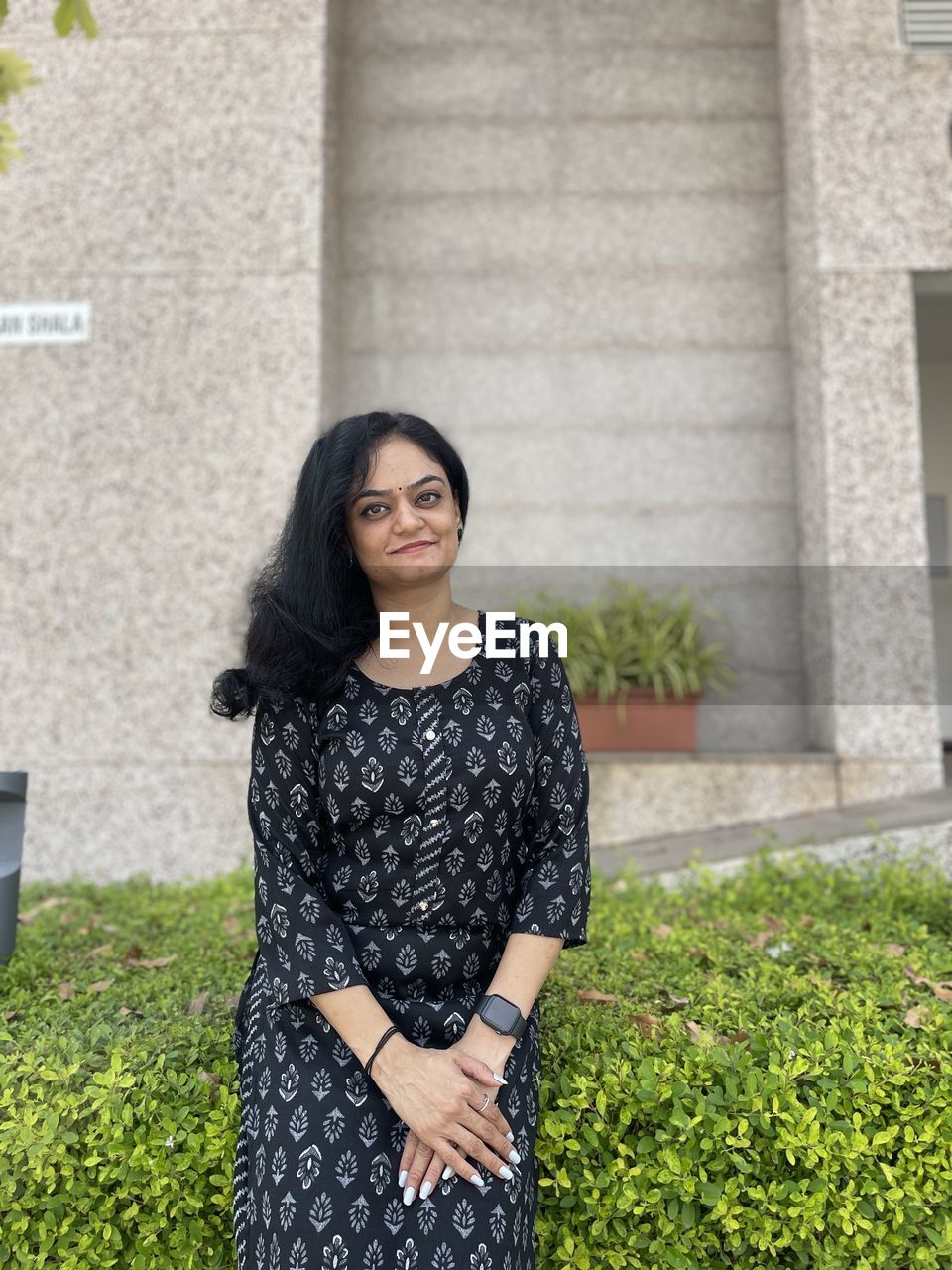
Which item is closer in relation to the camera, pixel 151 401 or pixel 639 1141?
pixel 639 1141

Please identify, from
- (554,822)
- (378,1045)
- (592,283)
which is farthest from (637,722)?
(378,1045)

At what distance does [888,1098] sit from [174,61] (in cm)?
534

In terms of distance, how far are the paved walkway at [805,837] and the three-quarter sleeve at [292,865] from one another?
2.49 metres

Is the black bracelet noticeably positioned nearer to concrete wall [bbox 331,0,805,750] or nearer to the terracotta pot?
the terracotta pot

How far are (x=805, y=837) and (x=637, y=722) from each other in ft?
3.20

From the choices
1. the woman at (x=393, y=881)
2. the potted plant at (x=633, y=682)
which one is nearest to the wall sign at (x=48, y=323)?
the potted plant at (x=633, y=682)

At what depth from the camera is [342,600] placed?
6.92ft

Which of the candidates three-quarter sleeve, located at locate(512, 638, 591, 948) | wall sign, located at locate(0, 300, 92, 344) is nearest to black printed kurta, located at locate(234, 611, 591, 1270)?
three-quarter sleeve, located at locate(512, 638, 591, 948)

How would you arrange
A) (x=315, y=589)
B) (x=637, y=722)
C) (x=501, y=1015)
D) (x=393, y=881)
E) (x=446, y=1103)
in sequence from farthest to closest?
1. (x=637, y=722)
2. (x=315, y=589)
3. (x=393, y=881)
4. (x=501, y=1015)
5. (x=446, y=1103)

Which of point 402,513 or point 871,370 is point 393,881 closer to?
point 402,513

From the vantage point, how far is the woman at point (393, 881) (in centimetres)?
169

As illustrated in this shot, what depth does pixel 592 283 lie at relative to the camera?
222 inches

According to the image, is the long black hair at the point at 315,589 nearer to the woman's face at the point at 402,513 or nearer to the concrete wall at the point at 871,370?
the woman's face at the point at 402,513

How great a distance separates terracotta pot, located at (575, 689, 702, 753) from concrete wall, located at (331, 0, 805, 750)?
0.88 metres
